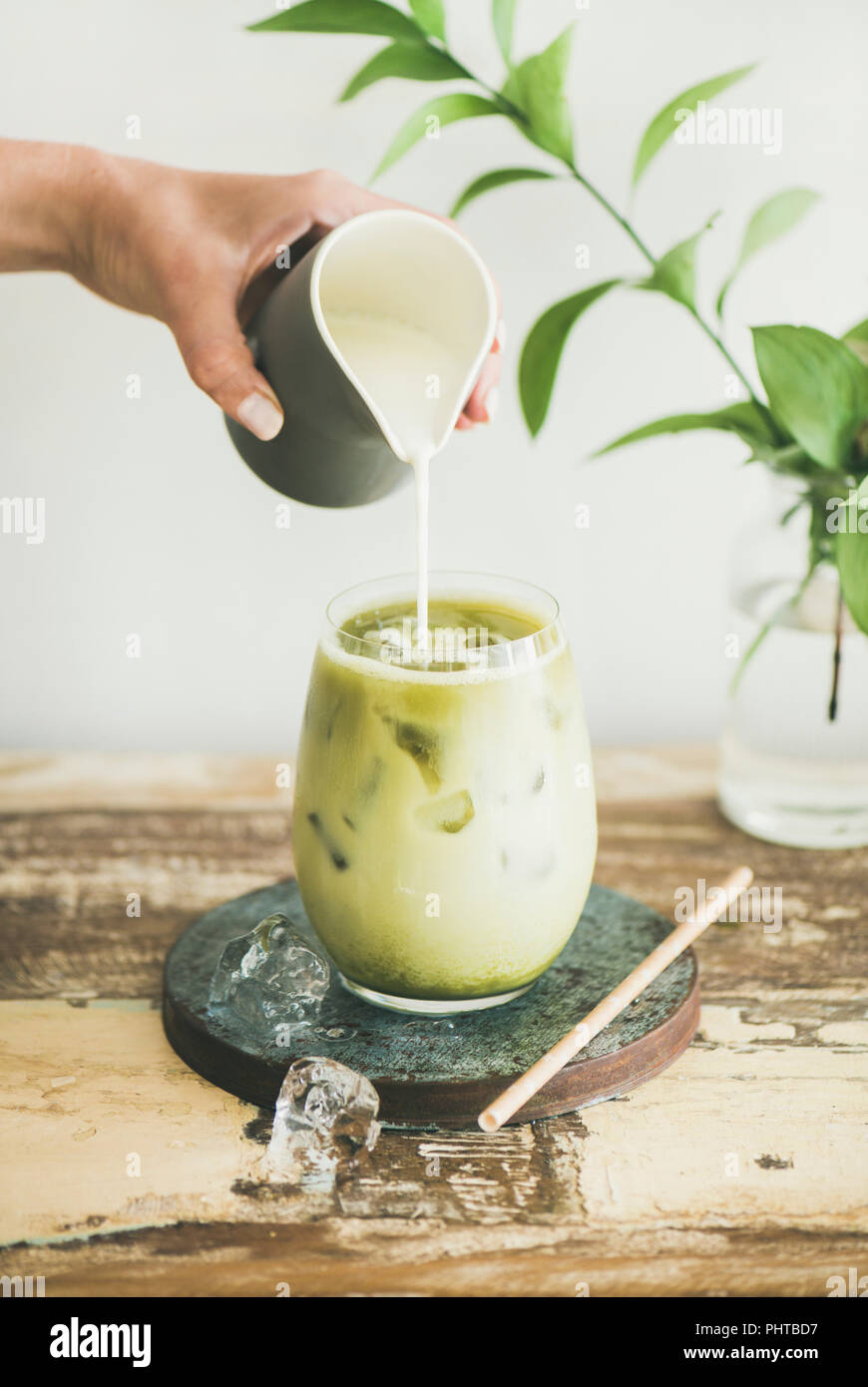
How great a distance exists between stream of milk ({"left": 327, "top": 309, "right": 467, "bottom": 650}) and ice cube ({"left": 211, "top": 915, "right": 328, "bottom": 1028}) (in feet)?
0.80

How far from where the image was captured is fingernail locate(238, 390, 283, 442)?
2.92ft

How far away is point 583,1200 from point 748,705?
2.05 ft

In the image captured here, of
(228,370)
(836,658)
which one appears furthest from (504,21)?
(836,658)

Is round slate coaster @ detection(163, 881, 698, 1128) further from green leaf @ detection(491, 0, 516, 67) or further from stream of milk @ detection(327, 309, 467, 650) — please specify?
green leaf @ detection(491, 0, 516, 67)

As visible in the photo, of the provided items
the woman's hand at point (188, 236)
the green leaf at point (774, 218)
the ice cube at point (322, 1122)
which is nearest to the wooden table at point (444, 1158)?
the ice cube at point (322, 1122)

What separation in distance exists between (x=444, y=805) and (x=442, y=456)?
69cm

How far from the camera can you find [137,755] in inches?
59.6

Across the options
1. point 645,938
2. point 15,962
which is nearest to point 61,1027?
point 15,962

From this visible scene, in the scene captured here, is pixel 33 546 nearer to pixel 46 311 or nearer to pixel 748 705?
pixel 46 311

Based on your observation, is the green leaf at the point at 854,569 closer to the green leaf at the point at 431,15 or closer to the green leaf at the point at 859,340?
the green leaf at the point at 859,340

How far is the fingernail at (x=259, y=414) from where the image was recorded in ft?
2.92

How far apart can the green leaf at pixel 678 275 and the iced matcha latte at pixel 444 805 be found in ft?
1.35

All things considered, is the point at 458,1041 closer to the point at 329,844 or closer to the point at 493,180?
the point at 329,844

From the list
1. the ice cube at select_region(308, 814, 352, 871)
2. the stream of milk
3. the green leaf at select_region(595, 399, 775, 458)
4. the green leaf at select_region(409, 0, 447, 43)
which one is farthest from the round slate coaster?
the green leaf at select_region(409, 0, 447, 43)
